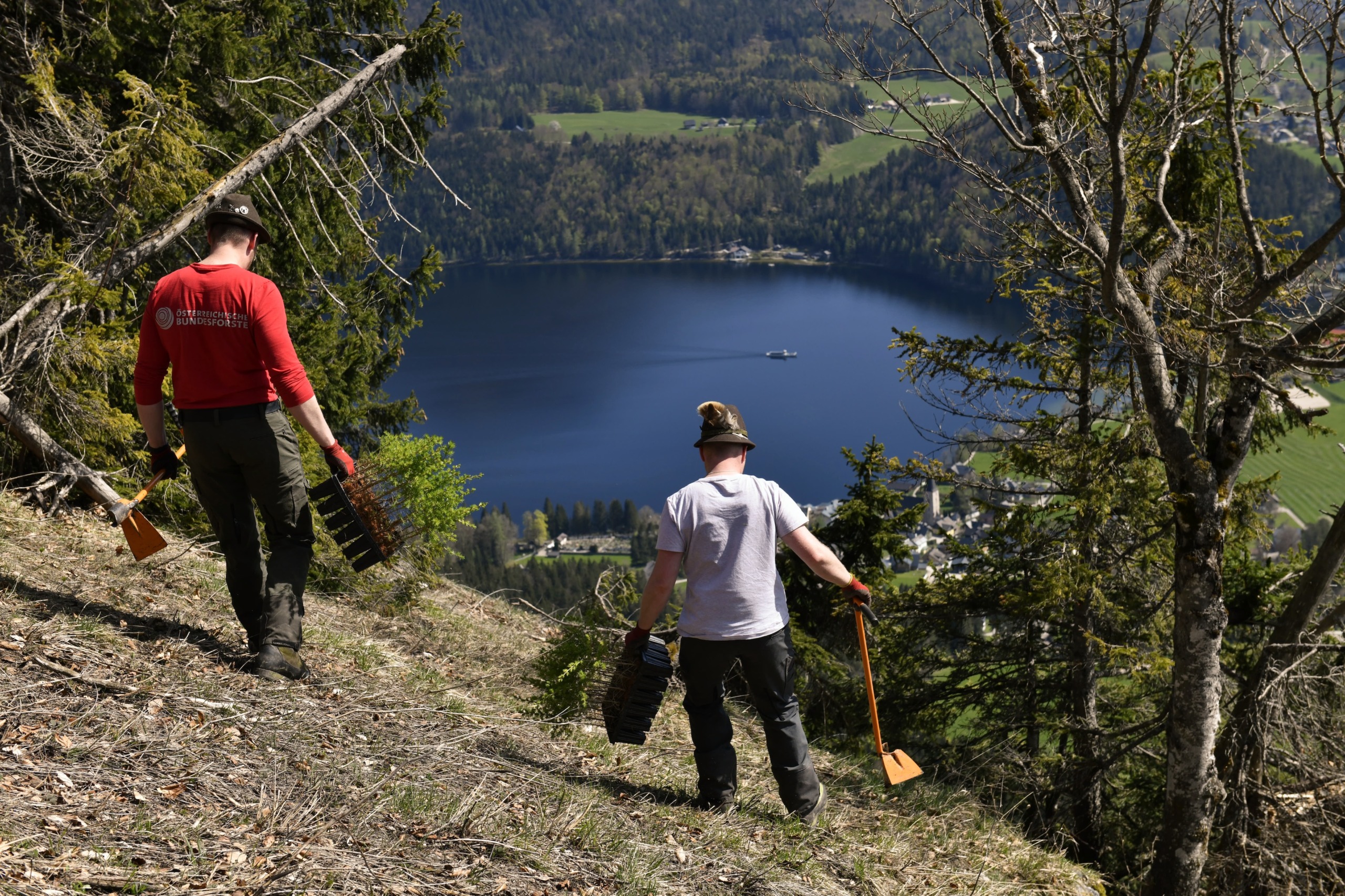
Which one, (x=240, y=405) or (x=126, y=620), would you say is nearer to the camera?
(x=240, y=405)

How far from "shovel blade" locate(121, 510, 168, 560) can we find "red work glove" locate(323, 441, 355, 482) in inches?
48.2

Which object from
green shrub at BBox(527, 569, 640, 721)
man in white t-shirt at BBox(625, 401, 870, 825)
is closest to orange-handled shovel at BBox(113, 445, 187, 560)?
green shrub at BBox(527, 569, 640, 721)

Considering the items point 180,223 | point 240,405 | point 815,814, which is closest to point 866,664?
point 815,814

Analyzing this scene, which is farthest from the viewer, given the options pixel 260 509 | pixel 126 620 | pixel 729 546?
pixel 126 620

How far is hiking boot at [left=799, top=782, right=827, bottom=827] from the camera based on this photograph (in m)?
4.28

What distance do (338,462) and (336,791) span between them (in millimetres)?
1405

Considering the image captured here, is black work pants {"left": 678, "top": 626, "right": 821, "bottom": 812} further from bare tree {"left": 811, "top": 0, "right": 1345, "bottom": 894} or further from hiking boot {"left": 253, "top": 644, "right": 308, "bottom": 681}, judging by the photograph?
bare tree {"left": 811, "top": 0, "right": 1345, "bottom": 894}

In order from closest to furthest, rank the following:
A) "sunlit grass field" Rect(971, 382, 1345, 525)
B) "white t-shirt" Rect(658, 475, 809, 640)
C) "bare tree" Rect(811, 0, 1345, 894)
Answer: "white t-shirt" Rect(658, 475, 809, 640) < "bare tree" Rect(811, 0, 1345, 894) < "sunlit grass field" Rect(971, 382, 1345, 525)

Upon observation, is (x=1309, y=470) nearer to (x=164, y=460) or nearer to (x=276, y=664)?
(x=276, y=664)

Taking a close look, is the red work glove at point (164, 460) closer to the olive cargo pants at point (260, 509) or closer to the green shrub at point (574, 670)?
the olive cargo pants at point (260, 509)

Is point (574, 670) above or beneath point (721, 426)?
beneath

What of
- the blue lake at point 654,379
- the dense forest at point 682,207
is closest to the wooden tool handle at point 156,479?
the blue lake at point 654,379

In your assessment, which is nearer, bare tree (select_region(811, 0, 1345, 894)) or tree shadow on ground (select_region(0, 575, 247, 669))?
tree shadow on ground (select_region(0, 575, 247, 669))

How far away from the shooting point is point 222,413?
409cm
